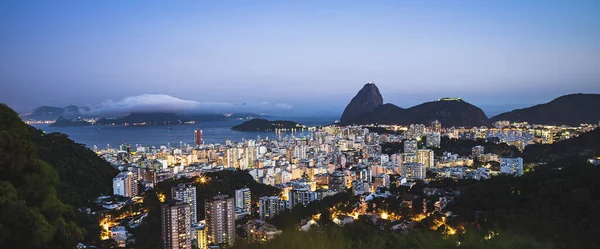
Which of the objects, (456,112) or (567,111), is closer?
(567,111)

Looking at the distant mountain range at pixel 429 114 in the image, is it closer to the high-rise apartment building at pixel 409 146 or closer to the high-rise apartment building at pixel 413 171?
the high-rise apartment building at pixel 409 146

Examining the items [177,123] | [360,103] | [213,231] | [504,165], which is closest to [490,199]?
[213,231]

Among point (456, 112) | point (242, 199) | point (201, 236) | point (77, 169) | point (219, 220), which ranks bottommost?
point (201, 236)

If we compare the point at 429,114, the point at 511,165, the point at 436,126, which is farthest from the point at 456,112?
the point at 511,165

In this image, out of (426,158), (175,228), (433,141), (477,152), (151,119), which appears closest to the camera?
(175,228)

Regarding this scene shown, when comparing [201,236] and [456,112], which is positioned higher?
[456,112]

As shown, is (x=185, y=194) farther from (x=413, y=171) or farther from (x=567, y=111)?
(x=567, y=111)

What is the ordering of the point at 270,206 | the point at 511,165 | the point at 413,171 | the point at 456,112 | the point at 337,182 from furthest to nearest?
the point at 456,112
the point at 413,171
the point at 511,165
the point at 337,182
the point at 270,206
